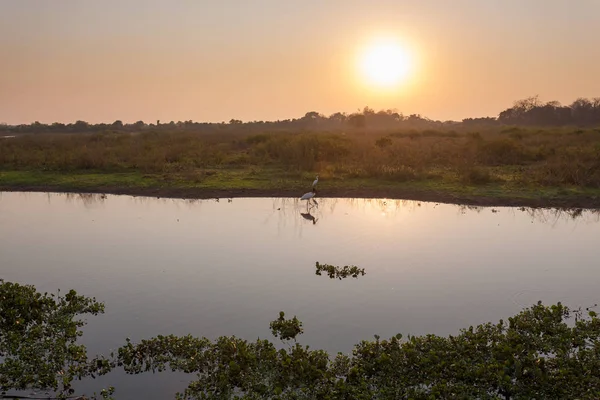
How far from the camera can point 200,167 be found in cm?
2406

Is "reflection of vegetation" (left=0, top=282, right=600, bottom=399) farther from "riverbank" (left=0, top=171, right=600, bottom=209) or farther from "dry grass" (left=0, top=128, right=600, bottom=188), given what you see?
"dry grass" (left=0, top=128, right=600, bottom=188)

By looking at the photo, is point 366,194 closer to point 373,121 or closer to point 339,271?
point 339,271

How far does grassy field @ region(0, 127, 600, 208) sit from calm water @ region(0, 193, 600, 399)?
239 centimetres

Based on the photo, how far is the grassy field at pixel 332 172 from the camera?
1834 cm

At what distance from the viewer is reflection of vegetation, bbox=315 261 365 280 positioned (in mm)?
9609

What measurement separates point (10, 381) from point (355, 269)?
19.9ft

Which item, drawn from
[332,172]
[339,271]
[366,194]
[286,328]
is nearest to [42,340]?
[286,328]

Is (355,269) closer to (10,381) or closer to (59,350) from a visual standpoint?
(59,350)

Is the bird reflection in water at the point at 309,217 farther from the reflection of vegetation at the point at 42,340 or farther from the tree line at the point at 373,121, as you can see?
the tree line at the point at 373,121

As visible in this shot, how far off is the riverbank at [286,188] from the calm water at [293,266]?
4.59 ft

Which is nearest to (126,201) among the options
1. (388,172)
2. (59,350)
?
(388,172)

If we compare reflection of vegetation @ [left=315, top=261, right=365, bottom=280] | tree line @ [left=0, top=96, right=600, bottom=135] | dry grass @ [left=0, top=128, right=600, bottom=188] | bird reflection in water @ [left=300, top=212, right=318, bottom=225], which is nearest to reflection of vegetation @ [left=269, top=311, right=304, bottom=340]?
reflection of vegetation @ [left=315, top=261, right=365, bottom=280]

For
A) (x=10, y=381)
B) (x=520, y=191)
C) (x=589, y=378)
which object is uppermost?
(x=520, y=191)

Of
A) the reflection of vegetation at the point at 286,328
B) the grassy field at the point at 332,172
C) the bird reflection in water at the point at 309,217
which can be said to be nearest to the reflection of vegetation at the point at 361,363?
the reflection of vegetation at the point at 286,328
